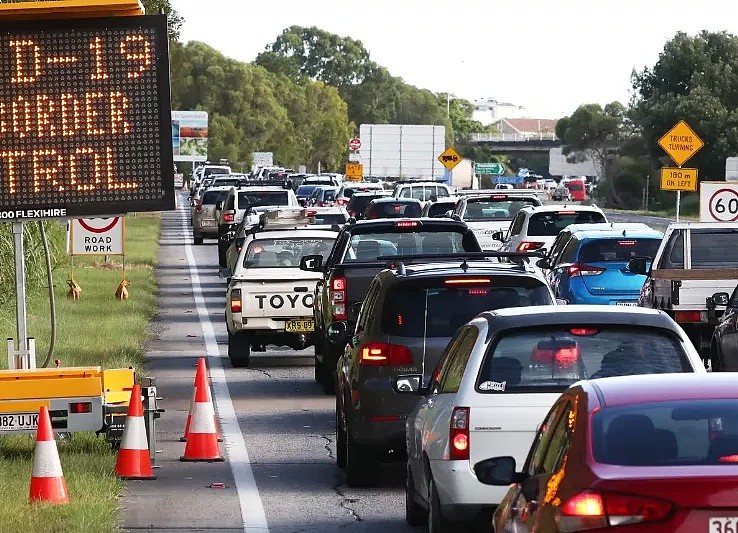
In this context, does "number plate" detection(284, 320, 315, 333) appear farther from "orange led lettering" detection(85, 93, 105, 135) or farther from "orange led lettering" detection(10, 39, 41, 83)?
"orange led lettering" detection(10, 39, 41, 83)

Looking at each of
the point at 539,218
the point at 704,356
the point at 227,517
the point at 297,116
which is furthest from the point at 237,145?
the point at 227,517

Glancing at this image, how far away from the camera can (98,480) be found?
13.2m

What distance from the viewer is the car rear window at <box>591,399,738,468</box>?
6.57 metres

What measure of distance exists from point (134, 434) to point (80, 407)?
22.9 inches

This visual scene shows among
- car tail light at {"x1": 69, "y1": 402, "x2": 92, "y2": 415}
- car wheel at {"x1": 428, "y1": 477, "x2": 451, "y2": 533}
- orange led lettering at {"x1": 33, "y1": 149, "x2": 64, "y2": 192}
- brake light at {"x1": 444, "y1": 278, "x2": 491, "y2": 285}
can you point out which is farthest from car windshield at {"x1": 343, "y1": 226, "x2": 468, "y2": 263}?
car wheel at {"x1": 428, "y1": 477, "x2": 451, "y2": 533}

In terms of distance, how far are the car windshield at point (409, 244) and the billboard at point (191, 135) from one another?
116 metres

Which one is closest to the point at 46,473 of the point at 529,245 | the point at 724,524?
the point at 724,524

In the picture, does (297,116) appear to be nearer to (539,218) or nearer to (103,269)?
(103,269)

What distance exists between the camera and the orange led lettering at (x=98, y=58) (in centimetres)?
1441

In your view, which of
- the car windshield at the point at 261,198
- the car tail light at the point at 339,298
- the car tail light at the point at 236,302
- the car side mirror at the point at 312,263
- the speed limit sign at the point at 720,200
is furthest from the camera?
the car windshield at the point at 261,198

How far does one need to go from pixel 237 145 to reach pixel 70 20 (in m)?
139

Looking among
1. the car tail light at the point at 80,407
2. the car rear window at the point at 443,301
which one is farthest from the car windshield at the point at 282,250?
the car rear window at the point at 443,301

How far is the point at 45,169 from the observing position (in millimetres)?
14336

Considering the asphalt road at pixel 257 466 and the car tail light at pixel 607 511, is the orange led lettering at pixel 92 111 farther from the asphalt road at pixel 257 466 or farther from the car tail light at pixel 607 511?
the car tail light at pixel 607 511
